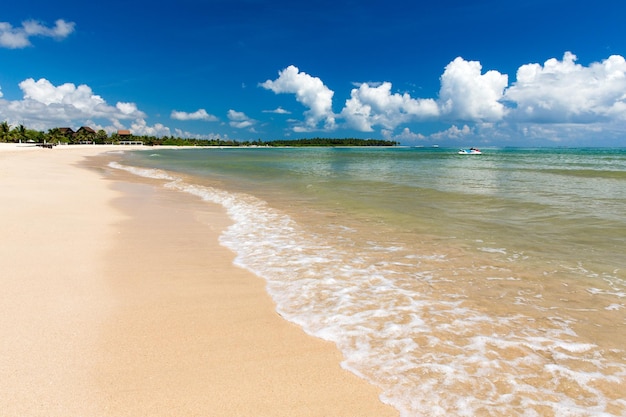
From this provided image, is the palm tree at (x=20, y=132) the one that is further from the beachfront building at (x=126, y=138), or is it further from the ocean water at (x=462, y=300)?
the ocean water at (x=462, y=300)

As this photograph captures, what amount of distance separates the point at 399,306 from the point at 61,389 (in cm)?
362

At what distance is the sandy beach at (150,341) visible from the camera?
9.32 ft

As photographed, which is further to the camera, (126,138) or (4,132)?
(126,138)

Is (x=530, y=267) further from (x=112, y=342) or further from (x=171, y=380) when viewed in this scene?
(x=112, y=342)

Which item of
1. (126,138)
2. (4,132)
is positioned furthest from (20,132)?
(126,138)

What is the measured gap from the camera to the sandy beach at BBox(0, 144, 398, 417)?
9.32 ft

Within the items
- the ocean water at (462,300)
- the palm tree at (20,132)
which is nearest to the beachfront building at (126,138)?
Answer: the palm tree at (20,132)

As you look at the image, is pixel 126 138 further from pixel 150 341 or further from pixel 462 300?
pixel 462 300

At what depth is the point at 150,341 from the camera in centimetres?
370

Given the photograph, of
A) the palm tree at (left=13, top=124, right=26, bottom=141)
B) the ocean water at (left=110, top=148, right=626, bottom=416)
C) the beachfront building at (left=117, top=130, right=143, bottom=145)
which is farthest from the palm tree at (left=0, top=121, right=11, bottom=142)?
the ocean water at (left=110, top=148, right=626, bottom=416)

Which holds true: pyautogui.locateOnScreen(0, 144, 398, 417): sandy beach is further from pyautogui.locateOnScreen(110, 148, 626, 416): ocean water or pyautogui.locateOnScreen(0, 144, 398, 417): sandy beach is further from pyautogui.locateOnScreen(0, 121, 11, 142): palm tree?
pyautogui.locateOnScreen(0, 121, 11, 142): palm tree

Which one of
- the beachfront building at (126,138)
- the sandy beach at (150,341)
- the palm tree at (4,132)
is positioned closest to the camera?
the sandy beach at (150,341)

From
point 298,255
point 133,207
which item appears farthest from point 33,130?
point 298,255

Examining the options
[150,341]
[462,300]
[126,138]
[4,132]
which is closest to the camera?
[150,341]
